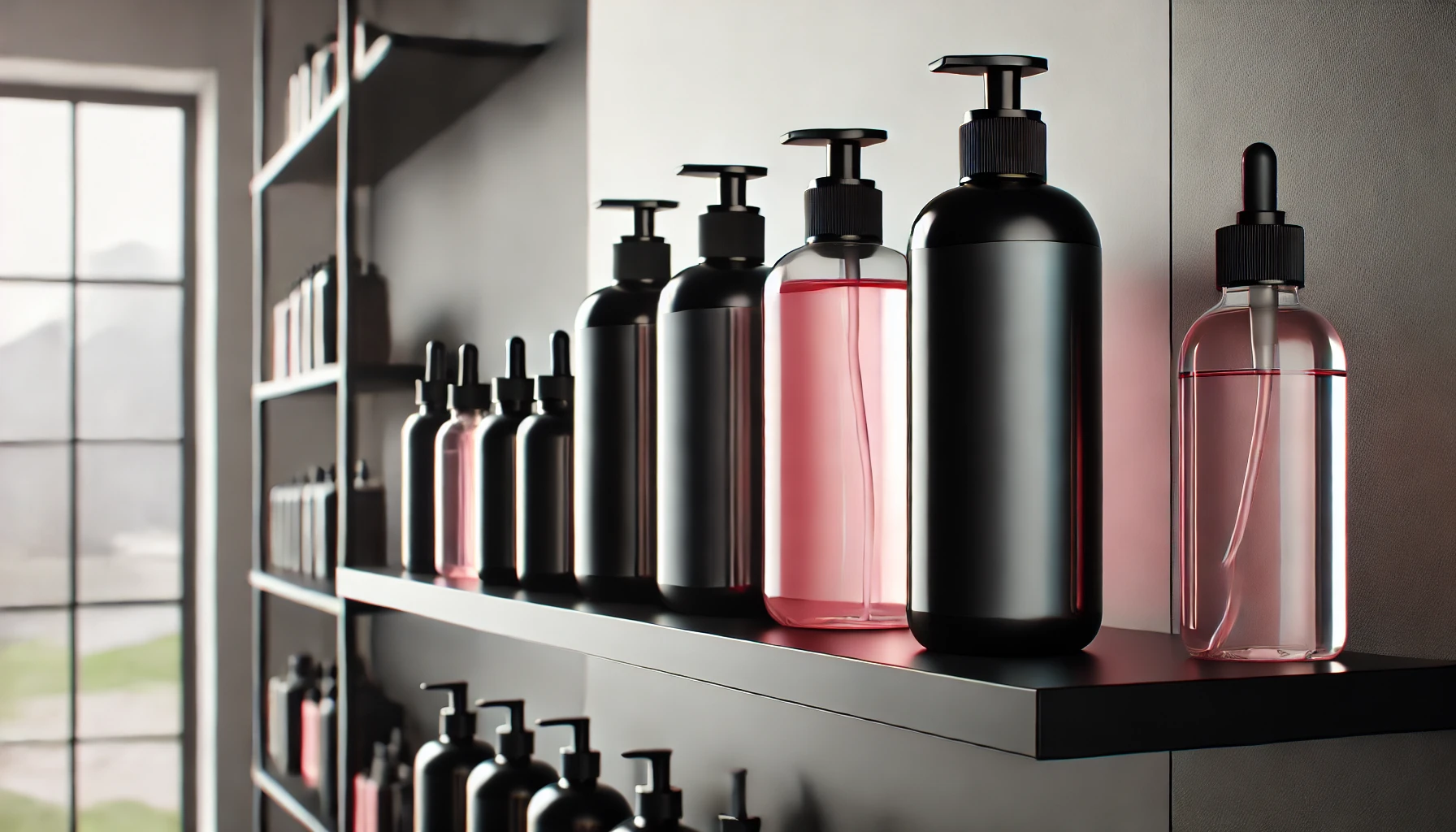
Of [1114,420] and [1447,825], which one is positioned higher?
[1114,420]

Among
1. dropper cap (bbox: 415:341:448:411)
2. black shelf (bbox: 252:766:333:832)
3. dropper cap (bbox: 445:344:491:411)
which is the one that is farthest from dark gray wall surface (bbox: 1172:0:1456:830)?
black shelf (bbox: 252:766:333:832)

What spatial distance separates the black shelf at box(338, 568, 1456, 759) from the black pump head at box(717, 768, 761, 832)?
0.31 m

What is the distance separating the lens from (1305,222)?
533mm

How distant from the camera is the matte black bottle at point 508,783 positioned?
1.04m

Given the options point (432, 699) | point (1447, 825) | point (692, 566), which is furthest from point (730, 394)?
point (432, 699)

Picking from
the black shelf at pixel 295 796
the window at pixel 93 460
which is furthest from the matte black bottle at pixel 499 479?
the window at pixel 93 460

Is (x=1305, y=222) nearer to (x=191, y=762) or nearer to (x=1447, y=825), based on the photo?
(x=1447, y=825)

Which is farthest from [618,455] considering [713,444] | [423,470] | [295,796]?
[295,796]

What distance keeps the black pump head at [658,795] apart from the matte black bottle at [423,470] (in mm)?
330

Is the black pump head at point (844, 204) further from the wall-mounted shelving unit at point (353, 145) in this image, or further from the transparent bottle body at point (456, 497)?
the wall-mounted shelving unit at point (353, 145)

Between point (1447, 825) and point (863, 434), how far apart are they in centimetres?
27

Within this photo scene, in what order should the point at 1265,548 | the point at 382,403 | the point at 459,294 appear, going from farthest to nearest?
the point at 382,403 → the point at 459,294 → the point at 1265,548

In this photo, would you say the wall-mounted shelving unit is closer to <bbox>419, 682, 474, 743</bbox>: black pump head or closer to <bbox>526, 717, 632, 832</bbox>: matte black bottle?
<bbox>419, 682, 474, 743</bbox>: black pump head

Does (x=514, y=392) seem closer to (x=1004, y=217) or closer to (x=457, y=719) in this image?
(x=457, y=719)
